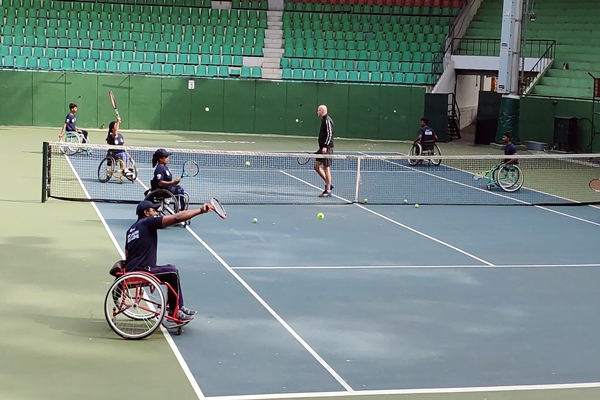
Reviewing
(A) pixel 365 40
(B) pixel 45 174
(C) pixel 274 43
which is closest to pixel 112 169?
(B) pixel 45 174

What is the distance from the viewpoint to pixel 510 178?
22.1 meters

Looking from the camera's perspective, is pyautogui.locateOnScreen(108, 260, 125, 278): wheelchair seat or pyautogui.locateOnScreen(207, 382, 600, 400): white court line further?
pyautogui.locateOnScreen(108, 260, 125, 278): wheelchair seat

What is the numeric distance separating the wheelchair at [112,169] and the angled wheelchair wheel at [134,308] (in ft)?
35.4

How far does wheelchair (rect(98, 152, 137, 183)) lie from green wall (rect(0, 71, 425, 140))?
14566 mm

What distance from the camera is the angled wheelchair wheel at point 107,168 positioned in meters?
20.5

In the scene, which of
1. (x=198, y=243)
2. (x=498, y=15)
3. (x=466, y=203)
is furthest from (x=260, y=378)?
(x=498, y=15)

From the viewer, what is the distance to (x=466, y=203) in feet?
65.6

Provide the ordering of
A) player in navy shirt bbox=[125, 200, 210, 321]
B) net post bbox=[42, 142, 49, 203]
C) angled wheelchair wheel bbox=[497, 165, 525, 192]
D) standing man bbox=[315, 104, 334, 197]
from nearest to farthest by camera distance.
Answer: player in navy shirt bbox=[125, 200, 210, 321] < net post bbox=[42, 142, 49, 203] < standing man bbox=[315, 104, 334, 197] < angled wheelchair wheel bbox=[497, 165, 525, 192]

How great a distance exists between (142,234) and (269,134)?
2641cm

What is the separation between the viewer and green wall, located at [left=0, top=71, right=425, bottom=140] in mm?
34906

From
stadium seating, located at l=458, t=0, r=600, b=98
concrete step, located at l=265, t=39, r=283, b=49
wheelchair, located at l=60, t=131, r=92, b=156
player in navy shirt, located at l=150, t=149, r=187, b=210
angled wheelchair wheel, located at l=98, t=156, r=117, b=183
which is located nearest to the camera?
player in navy shirt, located at l=150, t=149, r=187, b=210

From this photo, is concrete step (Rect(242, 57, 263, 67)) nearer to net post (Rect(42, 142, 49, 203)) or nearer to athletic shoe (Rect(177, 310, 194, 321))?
net post (Rect(42, 142, 49, 203))

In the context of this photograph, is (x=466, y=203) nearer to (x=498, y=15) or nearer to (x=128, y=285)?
(x=128, y=285)

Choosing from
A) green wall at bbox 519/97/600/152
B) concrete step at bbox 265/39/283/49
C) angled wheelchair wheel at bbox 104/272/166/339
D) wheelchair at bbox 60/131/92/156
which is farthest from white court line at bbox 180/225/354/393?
concrete step at bbox 265/39/283/49
